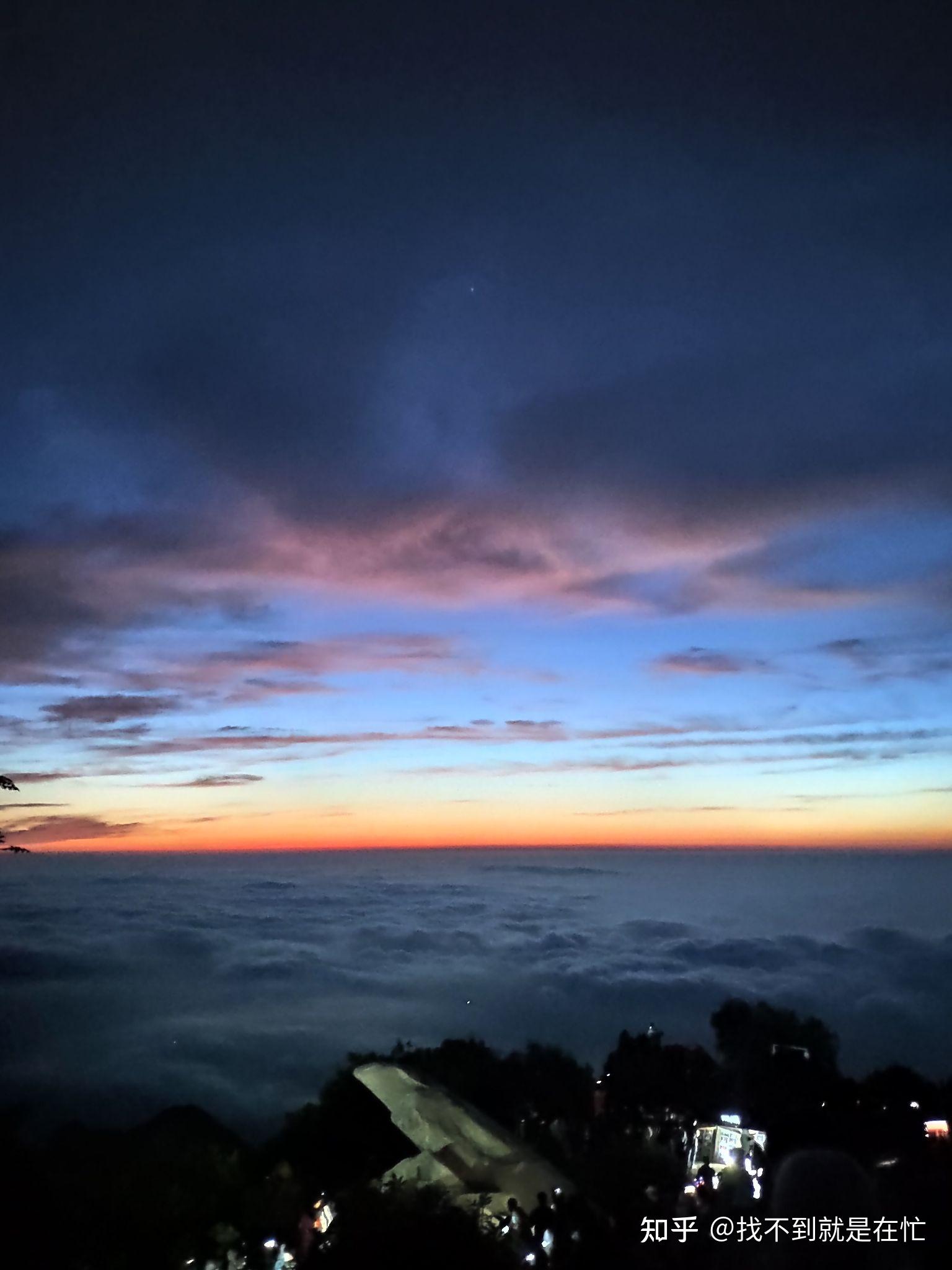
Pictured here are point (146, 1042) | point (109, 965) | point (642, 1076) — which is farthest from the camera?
point (109, 965)

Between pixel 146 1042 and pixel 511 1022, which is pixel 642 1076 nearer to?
pixel 511 1022

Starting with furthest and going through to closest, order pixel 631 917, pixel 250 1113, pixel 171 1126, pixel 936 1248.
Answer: pixel 631 917 < pixel 250 1113 < pixel 171 1126 < pixel 936 1248

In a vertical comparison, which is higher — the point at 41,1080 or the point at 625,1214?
the point at 625,1214

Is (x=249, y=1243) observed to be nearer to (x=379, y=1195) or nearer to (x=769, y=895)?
(x=379, y=1195)

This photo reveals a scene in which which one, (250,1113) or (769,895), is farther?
(769,895)

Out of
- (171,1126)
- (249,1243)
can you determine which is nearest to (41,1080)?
(171,1126)

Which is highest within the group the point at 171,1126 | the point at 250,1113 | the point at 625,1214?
the point at 625,1214

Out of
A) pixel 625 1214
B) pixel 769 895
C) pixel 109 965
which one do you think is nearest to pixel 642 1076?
pixel 625 1214
